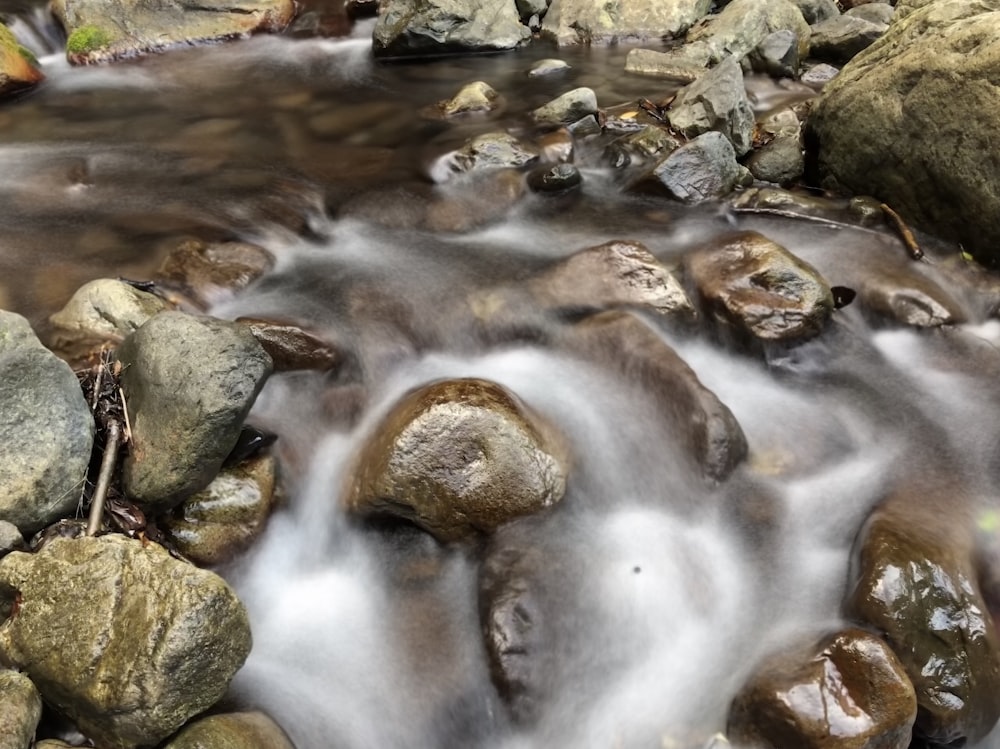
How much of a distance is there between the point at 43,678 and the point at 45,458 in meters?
1.07

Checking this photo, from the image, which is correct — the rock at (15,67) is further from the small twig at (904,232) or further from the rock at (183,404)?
the small twig at (904,232)

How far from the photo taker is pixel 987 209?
557cm

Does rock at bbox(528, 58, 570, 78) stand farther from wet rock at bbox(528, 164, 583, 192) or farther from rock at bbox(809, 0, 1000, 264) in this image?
rock at bbox(809, 0, 1000, 264)

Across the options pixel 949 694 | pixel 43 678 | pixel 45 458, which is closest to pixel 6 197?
pixel 45 458

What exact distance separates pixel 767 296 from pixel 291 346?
3.14 meters

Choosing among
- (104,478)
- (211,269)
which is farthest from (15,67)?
(104,478)

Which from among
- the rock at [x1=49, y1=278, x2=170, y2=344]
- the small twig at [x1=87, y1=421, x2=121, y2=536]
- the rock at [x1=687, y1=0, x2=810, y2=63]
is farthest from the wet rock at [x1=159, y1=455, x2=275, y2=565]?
the rock at [x1=687, y1=0, x2=810, y2=63]

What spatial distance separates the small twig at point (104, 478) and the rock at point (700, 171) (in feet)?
16.5

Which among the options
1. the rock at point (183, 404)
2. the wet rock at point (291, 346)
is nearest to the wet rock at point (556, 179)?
the wet rock at point (291, 346)

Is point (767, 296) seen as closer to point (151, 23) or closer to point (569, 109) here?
point (569, 109)

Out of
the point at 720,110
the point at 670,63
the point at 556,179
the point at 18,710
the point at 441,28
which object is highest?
the point at 18,710

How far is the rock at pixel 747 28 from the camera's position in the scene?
10.2 metres

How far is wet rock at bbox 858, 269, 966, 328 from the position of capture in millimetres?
5344

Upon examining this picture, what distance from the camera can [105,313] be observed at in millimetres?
4547
